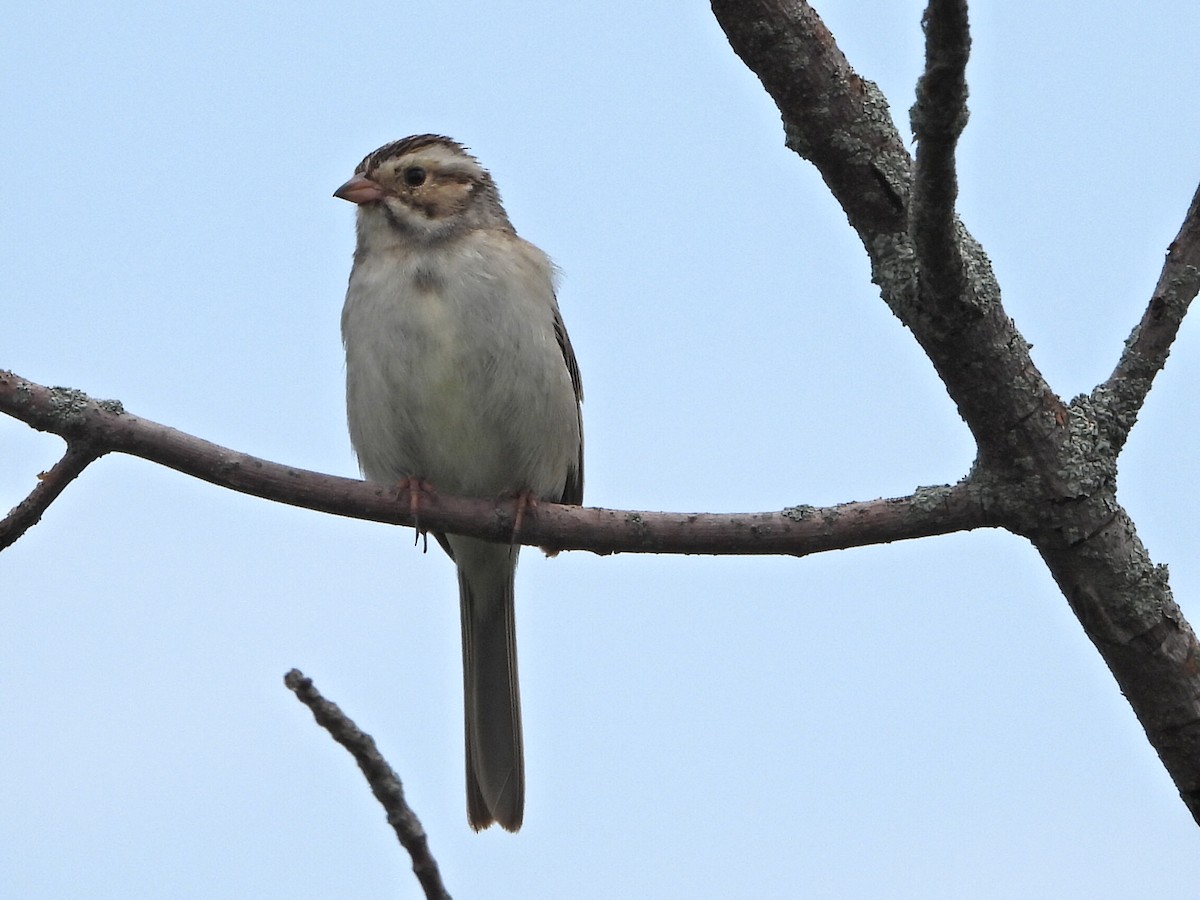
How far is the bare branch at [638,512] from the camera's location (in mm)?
3426

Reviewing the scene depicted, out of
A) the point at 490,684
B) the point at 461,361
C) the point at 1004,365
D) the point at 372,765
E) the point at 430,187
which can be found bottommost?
the point at 372,765

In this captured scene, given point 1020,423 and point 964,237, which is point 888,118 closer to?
point 964,237

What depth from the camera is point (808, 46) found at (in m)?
3.00

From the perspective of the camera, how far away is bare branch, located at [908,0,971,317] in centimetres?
243

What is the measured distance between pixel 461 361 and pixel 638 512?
145 centimetres

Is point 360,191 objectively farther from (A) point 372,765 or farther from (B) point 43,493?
(A) point 372,765

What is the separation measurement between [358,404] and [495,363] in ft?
1.72

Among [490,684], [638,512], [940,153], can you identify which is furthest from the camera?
[490,684]

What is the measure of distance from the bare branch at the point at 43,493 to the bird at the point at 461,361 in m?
1.49

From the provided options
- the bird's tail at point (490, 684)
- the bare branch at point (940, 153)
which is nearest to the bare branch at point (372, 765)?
the bare branch at point (940, 153)

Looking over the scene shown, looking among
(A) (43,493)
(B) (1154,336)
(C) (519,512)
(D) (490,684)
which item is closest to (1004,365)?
(B) (1154,336)

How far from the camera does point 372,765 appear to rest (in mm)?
2438

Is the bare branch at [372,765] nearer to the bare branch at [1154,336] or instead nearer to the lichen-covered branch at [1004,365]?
the lichen-covered branch at [1004,365]

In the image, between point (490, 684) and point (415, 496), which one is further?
point (490, 684)
